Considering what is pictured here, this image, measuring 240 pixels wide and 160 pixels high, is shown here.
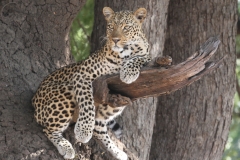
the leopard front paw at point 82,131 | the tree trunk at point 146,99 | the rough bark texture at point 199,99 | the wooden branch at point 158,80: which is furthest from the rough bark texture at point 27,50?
the rough bark texture at point 199,99

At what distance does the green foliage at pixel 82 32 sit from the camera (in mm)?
10093

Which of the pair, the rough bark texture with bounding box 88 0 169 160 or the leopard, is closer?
the leopard

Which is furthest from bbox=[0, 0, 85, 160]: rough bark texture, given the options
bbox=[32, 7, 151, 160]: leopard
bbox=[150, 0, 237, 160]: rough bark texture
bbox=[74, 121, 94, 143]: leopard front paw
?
bbox=[150, 0, 237, 160]: rough bark texture

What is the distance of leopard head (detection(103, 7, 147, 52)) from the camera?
21.0 feet

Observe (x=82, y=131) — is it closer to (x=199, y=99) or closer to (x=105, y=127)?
(x=105, y=127)

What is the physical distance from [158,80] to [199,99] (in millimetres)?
2551

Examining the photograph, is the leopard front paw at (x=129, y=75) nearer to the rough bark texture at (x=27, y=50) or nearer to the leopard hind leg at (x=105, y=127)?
the leopard hind leg at (x=105, y=127)

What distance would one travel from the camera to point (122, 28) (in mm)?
6512

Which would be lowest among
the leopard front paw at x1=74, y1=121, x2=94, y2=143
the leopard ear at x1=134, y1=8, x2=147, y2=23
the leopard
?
the leopard front paw at x1=74, y1=121, x2=94, y2=143

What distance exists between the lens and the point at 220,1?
28.2ft

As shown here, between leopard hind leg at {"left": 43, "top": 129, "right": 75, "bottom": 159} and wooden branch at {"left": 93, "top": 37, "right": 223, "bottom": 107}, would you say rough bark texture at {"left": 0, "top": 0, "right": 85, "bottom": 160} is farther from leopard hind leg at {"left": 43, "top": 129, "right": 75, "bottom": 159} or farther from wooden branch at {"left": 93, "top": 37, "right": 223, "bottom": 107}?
wooden branch at {"left": 93, "top": 37, "right": 223, "bottom": 107}

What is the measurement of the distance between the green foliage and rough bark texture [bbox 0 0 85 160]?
180cm

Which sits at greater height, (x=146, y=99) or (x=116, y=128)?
(x=146, y=99)

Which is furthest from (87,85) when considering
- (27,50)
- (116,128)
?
(27,50)
